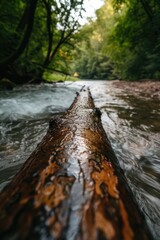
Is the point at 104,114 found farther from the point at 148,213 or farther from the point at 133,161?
the point at 148,213

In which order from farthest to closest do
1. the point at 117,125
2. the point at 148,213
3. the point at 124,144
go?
the point at 117,125, the point at 124,144, the point at 148,213

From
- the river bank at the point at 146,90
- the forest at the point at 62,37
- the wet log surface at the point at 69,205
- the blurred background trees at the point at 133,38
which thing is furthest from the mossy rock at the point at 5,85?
the wet log surface at the point at 69,205

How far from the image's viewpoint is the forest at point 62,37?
7.62 meters

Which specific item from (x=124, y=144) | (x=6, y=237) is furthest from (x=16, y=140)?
(x=6, y=237)

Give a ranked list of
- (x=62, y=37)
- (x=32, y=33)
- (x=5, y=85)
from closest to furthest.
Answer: (x=5, y=85) < (x=32, y=33) < (x=62, y=37)

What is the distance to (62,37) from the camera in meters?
11.5

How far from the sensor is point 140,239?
26.1 inches

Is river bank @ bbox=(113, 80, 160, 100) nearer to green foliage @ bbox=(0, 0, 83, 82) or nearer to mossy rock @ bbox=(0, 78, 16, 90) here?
green foliage @ bbox=(0, 0, 83, 82)

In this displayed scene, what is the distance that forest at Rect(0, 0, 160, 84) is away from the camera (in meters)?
7.62

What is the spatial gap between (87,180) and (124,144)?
5.24ft

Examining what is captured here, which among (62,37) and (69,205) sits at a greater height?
(62,37)

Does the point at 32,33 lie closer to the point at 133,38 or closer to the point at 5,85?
the point at 5,85

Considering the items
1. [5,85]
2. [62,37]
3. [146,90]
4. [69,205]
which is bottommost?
[146,90]

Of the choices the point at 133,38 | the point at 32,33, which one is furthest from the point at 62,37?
the point at 133,38
